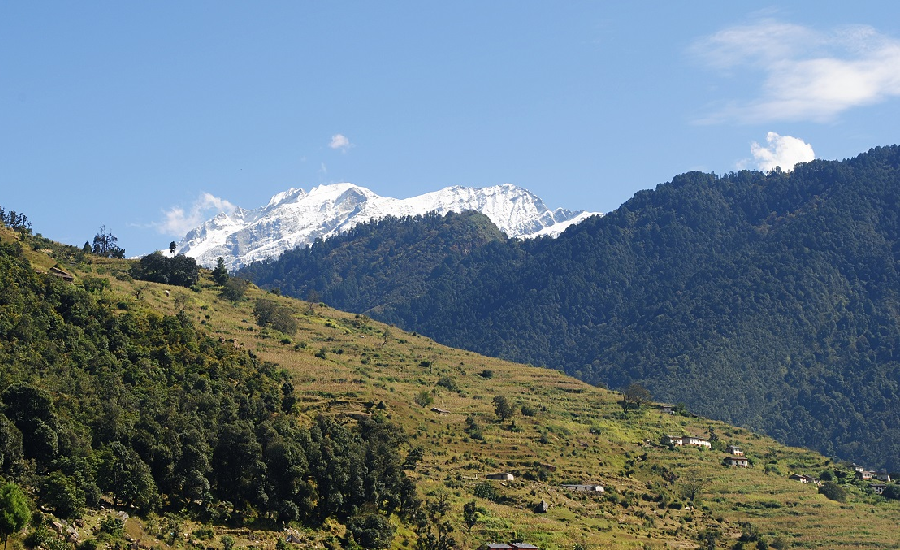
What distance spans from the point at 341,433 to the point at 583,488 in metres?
32.3

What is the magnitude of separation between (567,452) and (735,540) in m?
→ 21.1

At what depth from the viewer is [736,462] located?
141125mm

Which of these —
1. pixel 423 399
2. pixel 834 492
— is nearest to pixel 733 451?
pixel 834 492

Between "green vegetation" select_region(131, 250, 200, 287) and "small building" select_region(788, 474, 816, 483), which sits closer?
"small building" select_region(788, 474, 816, 483)

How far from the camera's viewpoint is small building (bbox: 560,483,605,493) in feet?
359

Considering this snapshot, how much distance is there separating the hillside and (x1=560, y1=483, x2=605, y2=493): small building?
1017 millimetres

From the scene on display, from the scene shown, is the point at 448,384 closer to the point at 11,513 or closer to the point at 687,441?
the point at 687,441

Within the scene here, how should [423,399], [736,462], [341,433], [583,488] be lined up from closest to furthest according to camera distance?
[341,433] → [583,488] → [423,399] → [736,462]

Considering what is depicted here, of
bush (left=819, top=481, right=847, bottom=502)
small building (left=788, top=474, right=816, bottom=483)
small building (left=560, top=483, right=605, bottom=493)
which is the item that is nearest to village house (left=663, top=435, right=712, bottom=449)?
small building (left=788, top=474, right=816, bottom=483)

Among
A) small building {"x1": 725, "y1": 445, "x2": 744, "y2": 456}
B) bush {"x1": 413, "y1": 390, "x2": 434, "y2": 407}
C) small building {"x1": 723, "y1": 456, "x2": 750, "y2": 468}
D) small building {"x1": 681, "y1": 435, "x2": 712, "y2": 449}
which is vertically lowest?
small building {"x1": 723, "y1": 456, "x2": 750, "y2": 468}

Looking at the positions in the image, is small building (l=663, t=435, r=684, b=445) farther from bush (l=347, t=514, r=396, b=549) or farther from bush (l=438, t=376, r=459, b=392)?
bush (l=347, t=514, r=396, b=549)

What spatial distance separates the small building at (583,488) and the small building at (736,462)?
110 feet

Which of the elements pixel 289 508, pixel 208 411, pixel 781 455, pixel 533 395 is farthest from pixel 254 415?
pixel 781 455

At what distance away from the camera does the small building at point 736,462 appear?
13988cm
